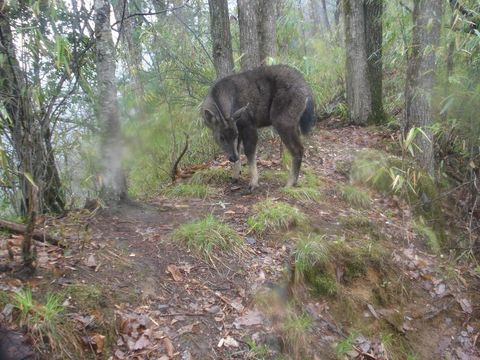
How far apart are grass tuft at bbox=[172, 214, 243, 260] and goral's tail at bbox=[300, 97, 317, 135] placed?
6.96ft

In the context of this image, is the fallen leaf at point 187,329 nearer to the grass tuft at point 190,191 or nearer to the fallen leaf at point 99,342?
the fallen leaf at point 99,342

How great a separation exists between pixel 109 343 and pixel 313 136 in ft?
19.8

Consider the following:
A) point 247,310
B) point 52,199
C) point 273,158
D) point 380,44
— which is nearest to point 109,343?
point 247,310

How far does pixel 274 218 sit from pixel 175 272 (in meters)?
1.40

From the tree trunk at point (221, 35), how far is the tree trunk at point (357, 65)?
9.26 feet

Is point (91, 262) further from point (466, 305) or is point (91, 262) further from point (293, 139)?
point (466, 305)

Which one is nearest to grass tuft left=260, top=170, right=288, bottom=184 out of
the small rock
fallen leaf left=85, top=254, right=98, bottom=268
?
the small rock

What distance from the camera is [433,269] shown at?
516 centimetres

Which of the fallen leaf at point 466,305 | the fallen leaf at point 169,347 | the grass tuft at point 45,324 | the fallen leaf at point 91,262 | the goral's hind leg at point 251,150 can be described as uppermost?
the goral's hind leg at point 251,150

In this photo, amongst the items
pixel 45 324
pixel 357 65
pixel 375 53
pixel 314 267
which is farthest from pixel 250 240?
pixel 375 53

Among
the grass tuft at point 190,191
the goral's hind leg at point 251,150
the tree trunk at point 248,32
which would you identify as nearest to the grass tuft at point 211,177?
the grass tuft at point 190,191

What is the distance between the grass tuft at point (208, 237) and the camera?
167 inches

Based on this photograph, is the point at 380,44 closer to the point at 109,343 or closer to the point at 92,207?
the point at 92,207

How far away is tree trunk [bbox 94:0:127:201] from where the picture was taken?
440 cm
